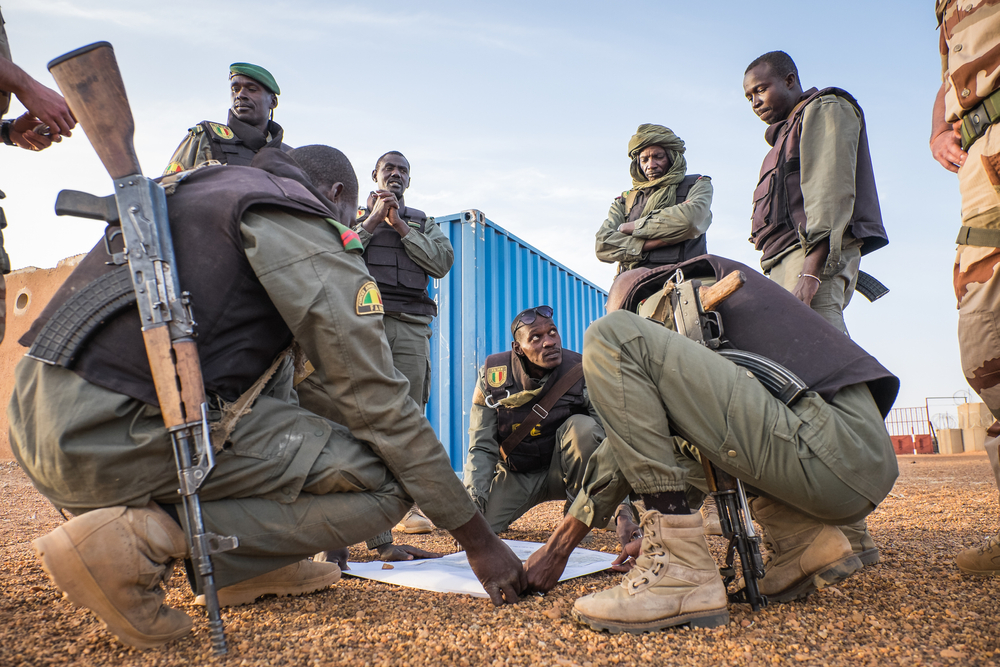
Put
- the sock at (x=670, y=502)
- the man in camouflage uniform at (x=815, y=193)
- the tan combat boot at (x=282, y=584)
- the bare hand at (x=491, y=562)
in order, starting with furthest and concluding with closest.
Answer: the man in camouflage uniform at (x=815, y=193)
the tan combat boot at (x=282, y=584)
the bare hand at (x=491, y=562)
the sock at (x=670, y=502)

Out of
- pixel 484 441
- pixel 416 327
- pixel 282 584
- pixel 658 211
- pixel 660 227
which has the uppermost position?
pixel 658 211

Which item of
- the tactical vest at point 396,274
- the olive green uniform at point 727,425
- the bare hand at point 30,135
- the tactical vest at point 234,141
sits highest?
the tactical vest at point 234,141

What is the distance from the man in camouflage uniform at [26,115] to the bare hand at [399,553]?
1.42m

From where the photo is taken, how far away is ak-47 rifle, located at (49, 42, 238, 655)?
1.28 m

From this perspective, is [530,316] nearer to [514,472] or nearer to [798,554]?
[514,472]

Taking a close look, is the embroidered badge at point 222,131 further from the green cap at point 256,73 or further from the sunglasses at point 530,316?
the sunglasses at point 530,316

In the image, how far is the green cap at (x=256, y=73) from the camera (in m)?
3.01

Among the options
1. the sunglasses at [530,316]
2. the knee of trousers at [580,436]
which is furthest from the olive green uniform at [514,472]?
the sunglasses at [530,316]

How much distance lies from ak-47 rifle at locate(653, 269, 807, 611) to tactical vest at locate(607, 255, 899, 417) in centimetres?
6

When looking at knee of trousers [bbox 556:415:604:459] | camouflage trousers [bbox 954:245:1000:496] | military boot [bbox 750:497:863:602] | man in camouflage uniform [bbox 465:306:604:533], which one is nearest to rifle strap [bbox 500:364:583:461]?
man in camouflage uniform [bbox 465:306:604:533]

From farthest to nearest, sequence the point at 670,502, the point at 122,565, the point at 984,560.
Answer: the point at 984,560, the point at 670,502, the point at 122,565

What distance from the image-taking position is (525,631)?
135 centimetres

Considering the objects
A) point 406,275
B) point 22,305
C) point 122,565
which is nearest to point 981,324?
point 122,565

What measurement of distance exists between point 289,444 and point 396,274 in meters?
1.94
